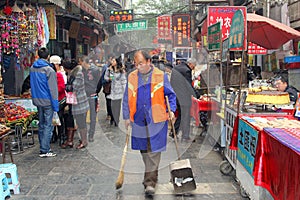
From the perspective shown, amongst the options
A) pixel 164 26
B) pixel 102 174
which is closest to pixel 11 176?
pixel 102 174

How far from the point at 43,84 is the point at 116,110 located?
11.3 feet

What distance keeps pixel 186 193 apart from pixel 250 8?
9.55m

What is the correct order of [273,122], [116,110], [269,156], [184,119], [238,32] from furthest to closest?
[116,110]
[184,119]
[238,32]
[273,122]
[269,156]

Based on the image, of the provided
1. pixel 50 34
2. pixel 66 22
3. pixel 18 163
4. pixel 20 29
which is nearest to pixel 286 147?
pixel 18 163

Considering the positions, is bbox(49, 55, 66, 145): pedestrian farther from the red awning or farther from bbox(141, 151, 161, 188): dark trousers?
the red awning

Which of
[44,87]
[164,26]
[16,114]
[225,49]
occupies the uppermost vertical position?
[164,26]

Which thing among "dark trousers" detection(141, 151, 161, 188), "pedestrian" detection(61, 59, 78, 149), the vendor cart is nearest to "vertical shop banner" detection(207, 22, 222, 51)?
the vendor cart

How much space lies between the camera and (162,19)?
22.8 m

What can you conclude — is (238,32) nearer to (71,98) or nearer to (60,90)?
(71,98)

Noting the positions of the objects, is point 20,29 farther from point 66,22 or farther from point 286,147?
point 66,22

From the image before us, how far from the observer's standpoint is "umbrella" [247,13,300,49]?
7.21 m

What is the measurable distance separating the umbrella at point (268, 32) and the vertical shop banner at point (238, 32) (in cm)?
175

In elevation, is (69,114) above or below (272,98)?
below

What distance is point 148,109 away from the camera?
4.62m
